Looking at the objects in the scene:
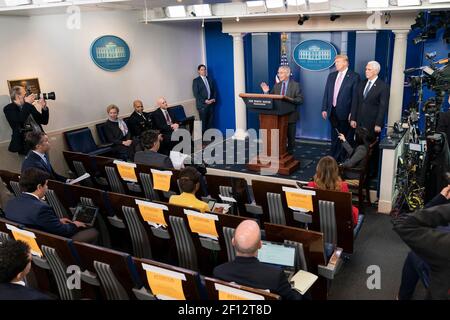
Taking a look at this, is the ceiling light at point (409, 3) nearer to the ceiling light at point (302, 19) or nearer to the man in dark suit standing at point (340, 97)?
the man in dark suit standing at point (340, 97)

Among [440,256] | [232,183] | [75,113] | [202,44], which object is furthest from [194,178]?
[202,44]

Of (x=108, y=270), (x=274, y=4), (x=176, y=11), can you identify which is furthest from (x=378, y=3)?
(x=108, y=270)

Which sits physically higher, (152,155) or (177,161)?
(152,155)

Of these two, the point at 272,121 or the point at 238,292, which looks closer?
the point at 238,292

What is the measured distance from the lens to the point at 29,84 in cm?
589

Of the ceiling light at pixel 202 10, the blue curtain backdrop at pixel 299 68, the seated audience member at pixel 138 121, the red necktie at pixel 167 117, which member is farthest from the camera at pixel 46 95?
the blue curtain backdrop at pixel 299 68

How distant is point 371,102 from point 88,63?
455 centimetres

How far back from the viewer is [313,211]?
3.48 m

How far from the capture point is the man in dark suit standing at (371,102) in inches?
222

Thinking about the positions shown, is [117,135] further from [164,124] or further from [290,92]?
[290,92]

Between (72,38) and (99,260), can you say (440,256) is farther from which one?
(72,38)

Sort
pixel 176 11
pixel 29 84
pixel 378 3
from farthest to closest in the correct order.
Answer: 1. pixel 176 11
2. pixel 29 84
3. pixel 378 3

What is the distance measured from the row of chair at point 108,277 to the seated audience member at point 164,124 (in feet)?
14.3

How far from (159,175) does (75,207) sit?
2.87 feet
